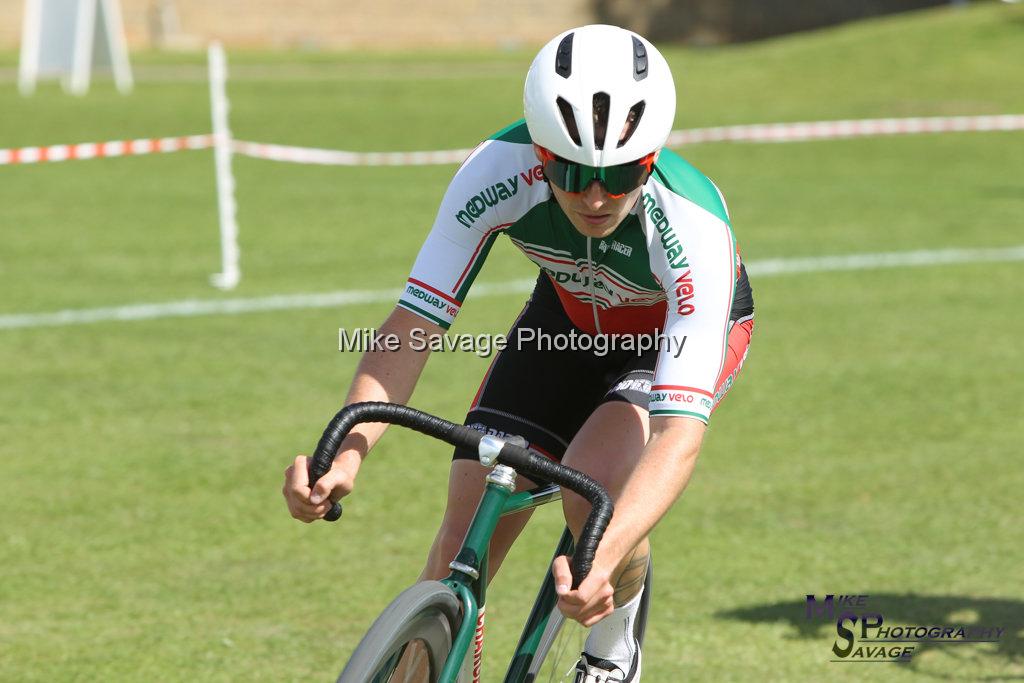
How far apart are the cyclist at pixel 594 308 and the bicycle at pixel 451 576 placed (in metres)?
0.14

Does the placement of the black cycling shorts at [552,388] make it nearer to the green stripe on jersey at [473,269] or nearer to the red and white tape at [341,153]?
the green stripe on jersey at [473,269]

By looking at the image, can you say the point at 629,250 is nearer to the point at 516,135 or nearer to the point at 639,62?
the point at 516,135

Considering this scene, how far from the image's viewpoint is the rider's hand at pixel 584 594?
9.57 feet

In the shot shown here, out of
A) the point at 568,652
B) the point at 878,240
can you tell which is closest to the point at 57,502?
the point at 568,652

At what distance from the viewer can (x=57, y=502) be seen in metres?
6.66

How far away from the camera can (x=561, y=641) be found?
4.17 metres

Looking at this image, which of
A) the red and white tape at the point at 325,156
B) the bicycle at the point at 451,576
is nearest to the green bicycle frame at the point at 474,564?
the bicycle at the point at 451,576

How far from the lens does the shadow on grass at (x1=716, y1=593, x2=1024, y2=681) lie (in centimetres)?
511

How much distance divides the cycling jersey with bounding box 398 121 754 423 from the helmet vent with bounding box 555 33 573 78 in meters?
0.43

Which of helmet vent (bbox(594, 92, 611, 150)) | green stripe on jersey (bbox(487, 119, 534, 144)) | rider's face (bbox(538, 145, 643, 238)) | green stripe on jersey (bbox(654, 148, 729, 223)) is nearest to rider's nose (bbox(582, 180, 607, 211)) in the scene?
rider's face (bbox(538, 145, 643, 238))

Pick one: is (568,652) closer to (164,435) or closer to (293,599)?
(293,599)

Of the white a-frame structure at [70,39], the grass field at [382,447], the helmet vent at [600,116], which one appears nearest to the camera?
the helmet vent at [600,116]

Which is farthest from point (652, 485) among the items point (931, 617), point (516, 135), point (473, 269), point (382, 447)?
point (382, 447)

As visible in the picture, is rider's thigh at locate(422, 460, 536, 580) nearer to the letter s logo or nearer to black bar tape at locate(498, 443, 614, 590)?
black bar tape at locate(498, 443, 614, 590)
